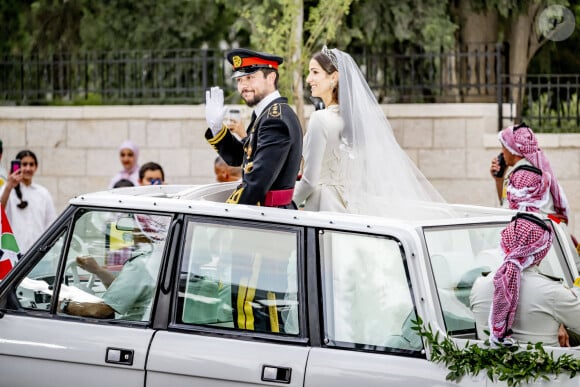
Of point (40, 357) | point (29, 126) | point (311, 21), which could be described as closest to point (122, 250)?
point (40, 357)

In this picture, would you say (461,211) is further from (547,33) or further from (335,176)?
(547,33)

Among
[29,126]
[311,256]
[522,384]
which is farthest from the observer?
[29,126]

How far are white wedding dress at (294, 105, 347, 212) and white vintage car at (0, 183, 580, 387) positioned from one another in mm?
1604

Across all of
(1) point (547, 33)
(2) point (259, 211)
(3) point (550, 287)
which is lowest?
(3) point (550, 287)

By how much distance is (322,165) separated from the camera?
7.47m

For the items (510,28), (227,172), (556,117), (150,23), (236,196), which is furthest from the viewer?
(510,28)

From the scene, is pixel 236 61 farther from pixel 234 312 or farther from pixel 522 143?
pixel 522 143

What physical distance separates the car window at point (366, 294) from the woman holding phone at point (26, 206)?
22.8 ft

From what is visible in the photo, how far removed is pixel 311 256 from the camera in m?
5.19

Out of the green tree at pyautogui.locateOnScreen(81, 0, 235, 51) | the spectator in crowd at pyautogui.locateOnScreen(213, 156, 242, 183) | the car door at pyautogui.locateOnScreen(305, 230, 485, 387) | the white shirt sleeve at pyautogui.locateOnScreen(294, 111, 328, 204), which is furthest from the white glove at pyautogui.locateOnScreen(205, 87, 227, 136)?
the green tree at pyautogui.locateOnScreen(81, 0, 235, 51)

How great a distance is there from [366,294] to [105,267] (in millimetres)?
1363

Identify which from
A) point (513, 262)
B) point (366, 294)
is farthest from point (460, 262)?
point (366, 294)

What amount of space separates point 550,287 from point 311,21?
11.0 m

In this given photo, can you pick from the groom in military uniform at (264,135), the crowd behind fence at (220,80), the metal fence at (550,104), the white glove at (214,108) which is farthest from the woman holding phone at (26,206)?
the metal fence at (550,104)
